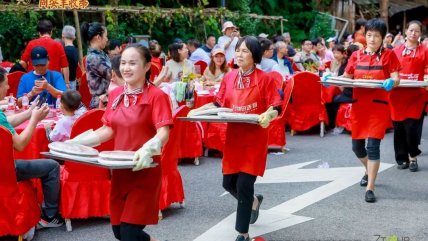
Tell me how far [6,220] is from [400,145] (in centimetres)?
456

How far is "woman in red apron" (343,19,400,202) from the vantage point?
5.55m

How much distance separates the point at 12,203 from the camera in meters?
4.42

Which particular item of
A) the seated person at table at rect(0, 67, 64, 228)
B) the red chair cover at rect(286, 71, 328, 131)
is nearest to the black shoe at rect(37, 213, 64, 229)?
the seated person at table at rect(0, 67, 64, 228)

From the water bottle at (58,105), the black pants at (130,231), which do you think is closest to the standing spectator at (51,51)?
the water bottle at (58,105)

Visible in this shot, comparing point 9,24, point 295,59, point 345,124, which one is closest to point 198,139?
point 345,124

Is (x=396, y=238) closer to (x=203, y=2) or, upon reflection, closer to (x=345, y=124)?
(x=345, y=124)

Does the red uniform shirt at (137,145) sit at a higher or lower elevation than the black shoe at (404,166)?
higher

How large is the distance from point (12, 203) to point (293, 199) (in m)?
2.67

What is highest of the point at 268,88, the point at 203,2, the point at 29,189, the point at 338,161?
the point at 203,2

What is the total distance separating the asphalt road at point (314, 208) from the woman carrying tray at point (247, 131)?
1.79ft

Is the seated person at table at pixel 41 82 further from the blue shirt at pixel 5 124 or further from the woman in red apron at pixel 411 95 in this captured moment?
the woman in red apron at pixel 411 95

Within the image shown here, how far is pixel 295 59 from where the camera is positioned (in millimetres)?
12180

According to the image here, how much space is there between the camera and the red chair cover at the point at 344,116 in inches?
369

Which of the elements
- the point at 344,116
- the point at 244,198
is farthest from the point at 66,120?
the point at 344,116
